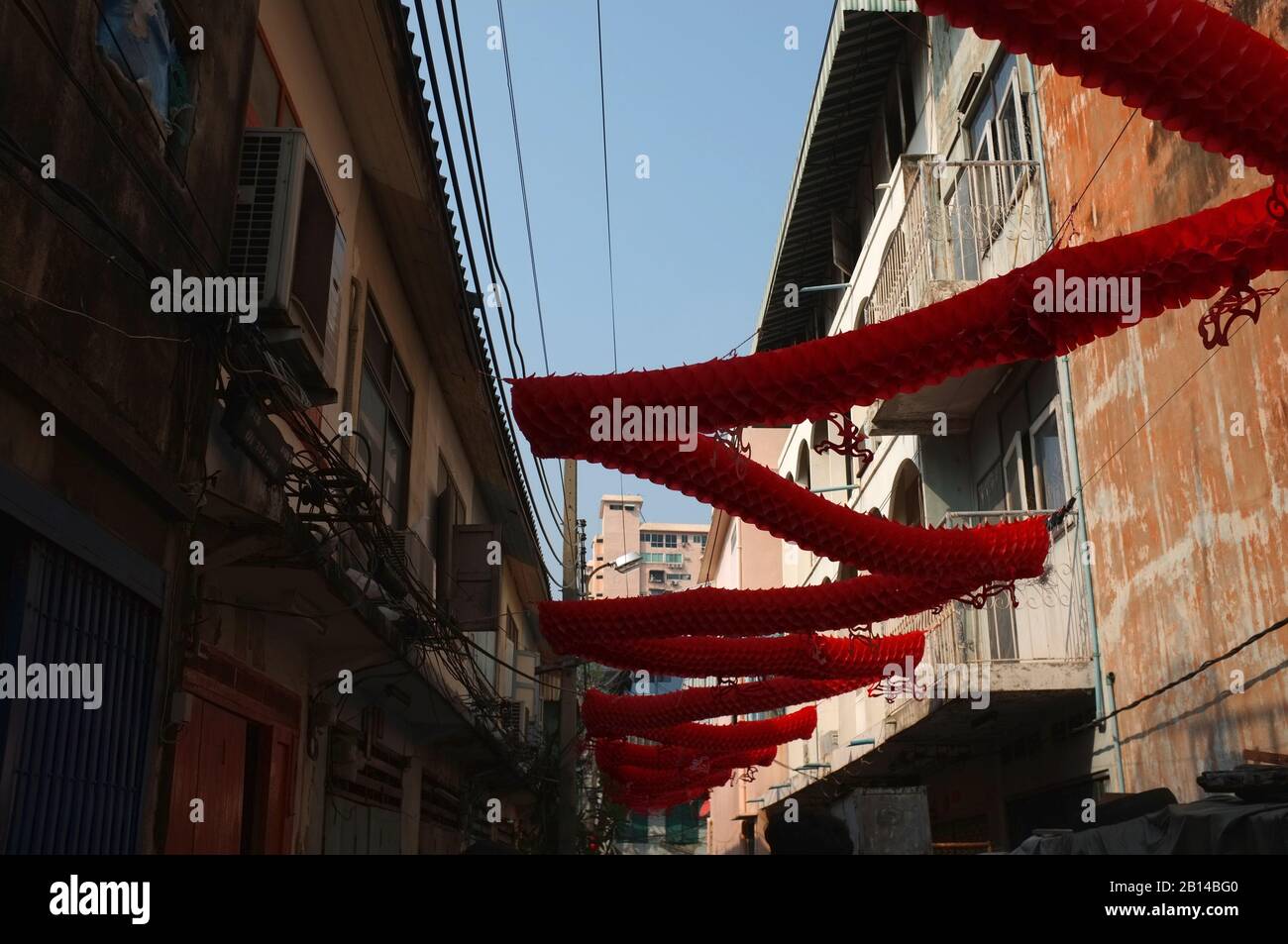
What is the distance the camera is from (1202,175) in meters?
8.30

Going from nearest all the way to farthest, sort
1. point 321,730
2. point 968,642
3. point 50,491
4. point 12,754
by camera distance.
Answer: point 12,754 → point 50,491 → point 321,730 → point 968,642

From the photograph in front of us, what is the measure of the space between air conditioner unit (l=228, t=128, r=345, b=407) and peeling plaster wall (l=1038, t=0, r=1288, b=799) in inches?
230

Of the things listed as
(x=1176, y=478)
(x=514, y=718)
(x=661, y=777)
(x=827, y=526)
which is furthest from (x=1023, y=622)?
(x=514, y=718)

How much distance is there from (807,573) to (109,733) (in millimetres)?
22271

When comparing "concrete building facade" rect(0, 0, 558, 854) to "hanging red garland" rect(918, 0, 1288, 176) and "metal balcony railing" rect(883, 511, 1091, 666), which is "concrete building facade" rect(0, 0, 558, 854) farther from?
"metal balcony railing" rect(883, 511, 1091, 666)

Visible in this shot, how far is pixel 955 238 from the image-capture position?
1398 centimetres

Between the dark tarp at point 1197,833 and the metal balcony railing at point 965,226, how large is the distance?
22.5ft

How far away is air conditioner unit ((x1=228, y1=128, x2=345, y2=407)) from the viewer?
650 cm

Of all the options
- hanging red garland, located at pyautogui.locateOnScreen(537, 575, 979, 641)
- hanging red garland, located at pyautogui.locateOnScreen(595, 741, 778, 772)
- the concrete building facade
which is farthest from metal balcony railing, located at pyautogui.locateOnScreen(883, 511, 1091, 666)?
the concrete building facade

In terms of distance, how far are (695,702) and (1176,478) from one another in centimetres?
681

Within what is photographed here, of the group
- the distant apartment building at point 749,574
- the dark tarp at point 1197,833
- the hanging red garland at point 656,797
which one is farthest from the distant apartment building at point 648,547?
the dark tarp at point 1197,833

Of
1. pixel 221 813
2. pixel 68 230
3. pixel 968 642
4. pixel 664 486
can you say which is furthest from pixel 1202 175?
pixel 221 813

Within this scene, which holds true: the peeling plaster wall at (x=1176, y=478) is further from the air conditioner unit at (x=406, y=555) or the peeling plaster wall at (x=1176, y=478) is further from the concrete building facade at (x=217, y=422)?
the air conditioner unit at (x=406, y=555)
